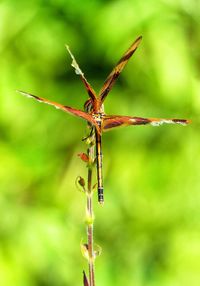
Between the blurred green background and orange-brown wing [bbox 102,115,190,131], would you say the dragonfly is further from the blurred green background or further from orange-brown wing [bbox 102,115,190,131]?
the blurred green background

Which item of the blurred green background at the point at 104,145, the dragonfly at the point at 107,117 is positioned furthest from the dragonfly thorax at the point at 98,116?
the blurred green background at the point at 104,145

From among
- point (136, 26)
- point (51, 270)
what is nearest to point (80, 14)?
point (136, 26)

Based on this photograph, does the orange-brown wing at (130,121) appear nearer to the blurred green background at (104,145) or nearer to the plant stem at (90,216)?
the plant stem at (90,216)

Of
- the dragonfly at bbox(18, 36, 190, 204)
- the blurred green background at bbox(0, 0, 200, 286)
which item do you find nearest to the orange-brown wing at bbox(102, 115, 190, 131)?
the dragonfly at bbox(18, 36, 190, 204)

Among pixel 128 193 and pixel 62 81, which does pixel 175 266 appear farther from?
pixel 62 81

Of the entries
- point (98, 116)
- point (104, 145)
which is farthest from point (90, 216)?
point (104, 145)

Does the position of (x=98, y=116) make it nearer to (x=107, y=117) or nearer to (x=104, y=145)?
(x=107, y=117)
